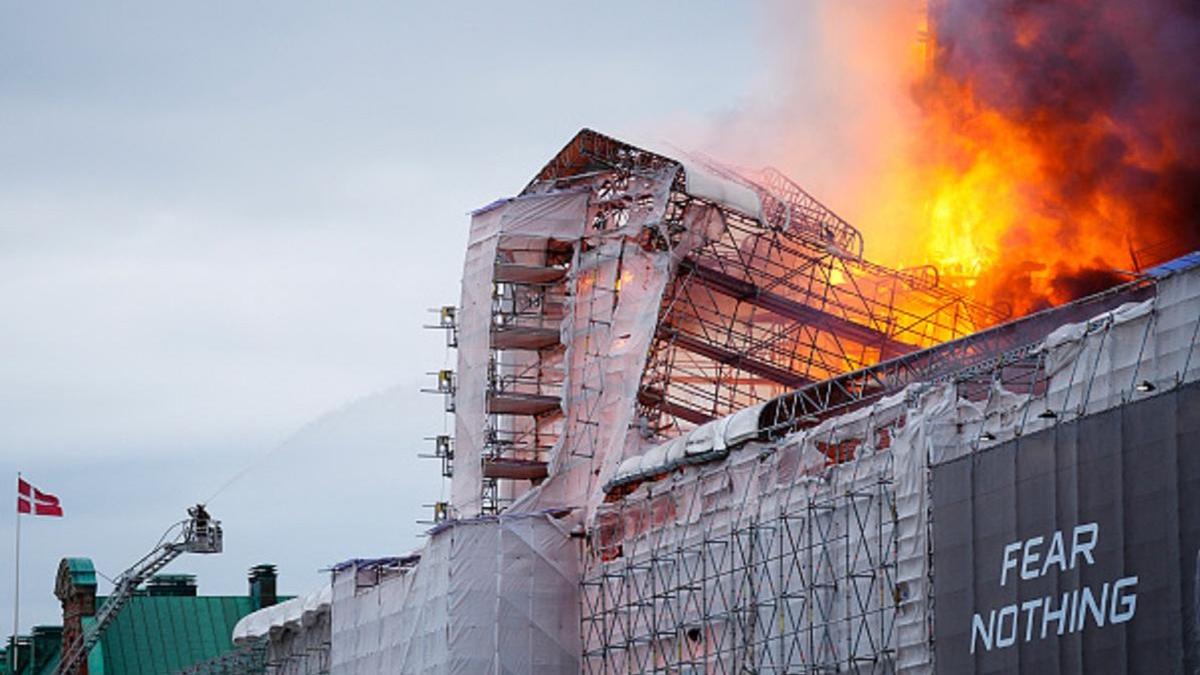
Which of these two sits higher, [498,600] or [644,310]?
[644,310]

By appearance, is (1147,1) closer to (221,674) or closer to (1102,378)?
(1102,378)

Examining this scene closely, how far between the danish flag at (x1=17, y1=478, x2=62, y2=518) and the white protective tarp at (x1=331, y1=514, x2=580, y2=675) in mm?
38443

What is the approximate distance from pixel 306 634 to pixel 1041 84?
41792 mm

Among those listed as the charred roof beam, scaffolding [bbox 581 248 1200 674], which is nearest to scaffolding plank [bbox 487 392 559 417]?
scaffolding [bbox 581 248 1200 674]

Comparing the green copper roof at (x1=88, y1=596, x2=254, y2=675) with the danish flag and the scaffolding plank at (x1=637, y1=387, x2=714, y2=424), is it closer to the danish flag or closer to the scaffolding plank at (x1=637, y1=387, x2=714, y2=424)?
the danish flag

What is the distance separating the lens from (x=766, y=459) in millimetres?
82750

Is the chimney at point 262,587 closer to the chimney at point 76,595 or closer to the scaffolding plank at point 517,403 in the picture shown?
the chimney at point 76,595

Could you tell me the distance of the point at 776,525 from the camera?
8075 cm

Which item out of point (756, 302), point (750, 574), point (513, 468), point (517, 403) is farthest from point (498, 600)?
point (756, 302)

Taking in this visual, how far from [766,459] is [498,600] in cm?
1514

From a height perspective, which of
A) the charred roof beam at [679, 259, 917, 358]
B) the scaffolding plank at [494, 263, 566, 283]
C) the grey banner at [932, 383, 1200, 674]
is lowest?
the grey banner at [932, 383, 1200, 674]

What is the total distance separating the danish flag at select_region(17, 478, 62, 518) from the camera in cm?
12900

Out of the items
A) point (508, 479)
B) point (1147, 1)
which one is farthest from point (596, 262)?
point (1147, 1)

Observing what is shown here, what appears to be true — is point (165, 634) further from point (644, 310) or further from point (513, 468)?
point (644, 310)
